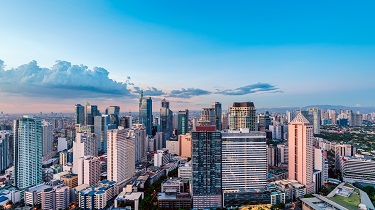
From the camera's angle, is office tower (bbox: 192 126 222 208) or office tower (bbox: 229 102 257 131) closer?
office tower (bbox: 192 126 222 208)

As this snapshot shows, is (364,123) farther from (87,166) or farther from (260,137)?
(87,166)

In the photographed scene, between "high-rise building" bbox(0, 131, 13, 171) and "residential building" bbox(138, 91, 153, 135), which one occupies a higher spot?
"residential building" bbox(138, 91, 153, 135)

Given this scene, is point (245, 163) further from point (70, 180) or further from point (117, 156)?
point (70, 180)

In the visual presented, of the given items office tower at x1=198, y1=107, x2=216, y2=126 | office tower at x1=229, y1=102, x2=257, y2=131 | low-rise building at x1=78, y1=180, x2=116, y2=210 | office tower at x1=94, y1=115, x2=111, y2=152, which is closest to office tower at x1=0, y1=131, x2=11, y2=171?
office tower at x1=94, y1=115, x2=111, y2=152

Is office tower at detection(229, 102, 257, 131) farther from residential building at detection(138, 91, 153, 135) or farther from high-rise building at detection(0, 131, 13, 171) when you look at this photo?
high-rise building at detection(0, 131, 13, 171)

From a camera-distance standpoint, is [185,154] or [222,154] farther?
[185,154]

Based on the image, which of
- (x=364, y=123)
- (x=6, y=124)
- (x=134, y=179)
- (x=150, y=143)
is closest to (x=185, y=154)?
(x=150, y=143)

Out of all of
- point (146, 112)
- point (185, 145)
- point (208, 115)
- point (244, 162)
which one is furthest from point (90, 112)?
point (244, 162)
